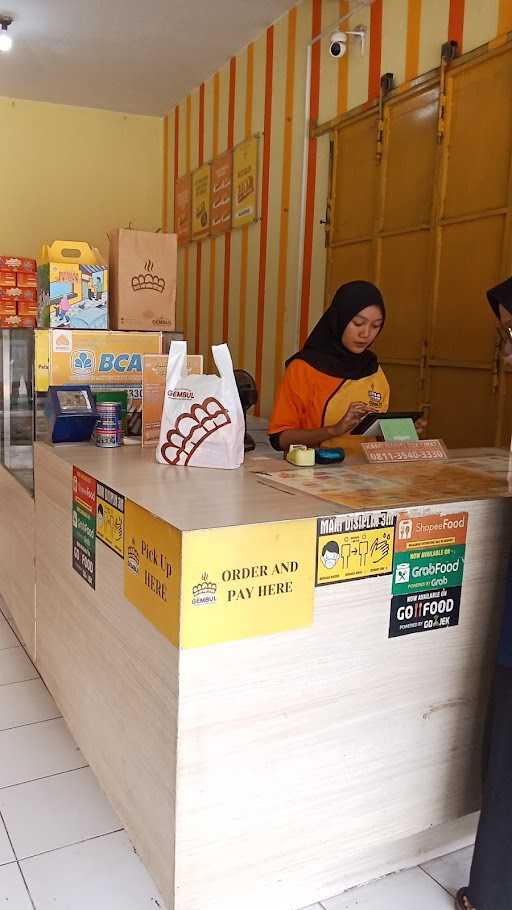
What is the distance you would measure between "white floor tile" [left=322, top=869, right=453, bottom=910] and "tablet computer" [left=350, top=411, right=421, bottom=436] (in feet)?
4.04

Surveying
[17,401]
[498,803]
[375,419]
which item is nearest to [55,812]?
[498,803]

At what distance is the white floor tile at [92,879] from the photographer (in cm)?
161

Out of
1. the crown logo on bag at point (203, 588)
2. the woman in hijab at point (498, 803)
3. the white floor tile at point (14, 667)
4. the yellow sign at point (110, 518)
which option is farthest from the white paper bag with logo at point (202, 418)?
the white floor tile at point (14, 667)

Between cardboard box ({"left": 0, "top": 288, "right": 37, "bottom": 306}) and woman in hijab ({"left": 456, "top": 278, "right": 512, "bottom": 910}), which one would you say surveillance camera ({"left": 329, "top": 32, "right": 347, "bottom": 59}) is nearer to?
cardboard box ({"left": 0, "top": 288, "right": 37, "bottom": 306})

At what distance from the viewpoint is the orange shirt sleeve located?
270 cm

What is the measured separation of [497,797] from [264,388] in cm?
381

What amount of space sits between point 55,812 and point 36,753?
0.31m

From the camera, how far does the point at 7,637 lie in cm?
303

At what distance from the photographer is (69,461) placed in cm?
196

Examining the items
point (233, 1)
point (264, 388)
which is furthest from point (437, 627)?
point (233, 1)

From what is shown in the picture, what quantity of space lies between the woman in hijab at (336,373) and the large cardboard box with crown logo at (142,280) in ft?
2.04

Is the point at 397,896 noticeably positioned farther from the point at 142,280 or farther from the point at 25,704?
the point at 142,280

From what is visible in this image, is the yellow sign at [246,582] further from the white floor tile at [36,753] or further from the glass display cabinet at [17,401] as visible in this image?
the glass display cabinet at [17,401]

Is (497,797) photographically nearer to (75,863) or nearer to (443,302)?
(75,863)
